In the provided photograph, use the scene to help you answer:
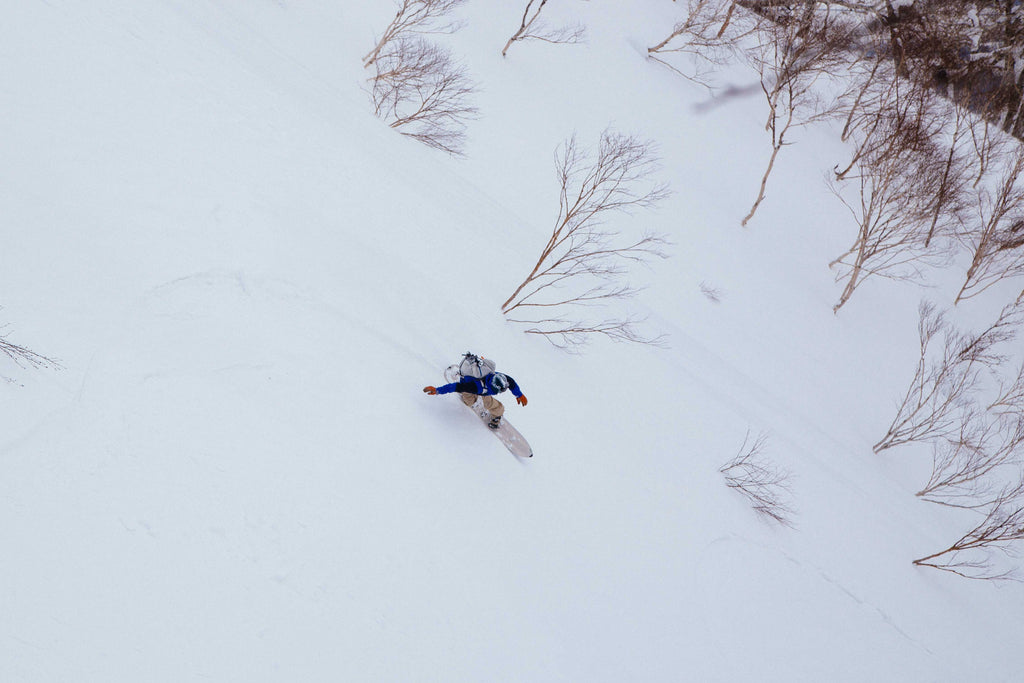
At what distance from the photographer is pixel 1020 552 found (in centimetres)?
1366

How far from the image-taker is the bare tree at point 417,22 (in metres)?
16.8

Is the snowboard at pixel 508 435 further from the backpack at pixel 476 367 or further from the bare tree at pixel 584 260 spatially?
the bare tree at pixel 584 260

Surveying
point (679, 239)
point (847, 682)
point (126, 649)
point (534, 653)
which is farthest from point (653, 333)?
point (126, 649)

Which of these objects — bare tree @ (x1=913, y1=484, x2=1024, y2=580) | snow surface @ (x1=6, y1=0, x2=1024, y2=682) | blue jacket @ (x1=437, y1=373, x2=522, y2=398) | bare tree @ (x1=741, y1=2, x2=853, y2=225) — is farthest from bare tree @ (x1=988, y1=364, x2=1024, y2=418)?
blue jacket @ (x1=437, y1=373, x2=522, y2=398)

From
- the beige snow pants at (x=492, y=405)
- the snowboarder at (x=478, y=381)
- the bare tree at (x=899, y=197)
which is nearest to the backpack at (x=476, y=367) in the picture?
the snowboarder at (x=478, y=381)

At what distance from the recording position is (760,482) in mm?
11289

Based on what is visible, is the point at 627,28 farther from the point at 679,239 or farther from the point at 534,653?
the point at 534,653

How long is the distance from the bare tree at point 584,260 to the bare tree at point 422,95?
3314 millimetres

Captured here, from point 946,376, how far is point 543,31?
17.7 metres

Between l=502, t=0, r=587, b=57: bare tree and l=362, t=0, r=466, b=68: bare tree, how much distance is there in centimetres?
250

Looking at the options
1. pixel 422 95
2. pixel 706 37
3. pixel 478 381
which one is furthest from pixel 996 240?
pixel 478 381

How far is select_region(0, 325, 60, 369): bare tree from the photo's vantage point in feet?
21.0

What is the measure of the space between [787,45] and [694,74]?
3.51 meters

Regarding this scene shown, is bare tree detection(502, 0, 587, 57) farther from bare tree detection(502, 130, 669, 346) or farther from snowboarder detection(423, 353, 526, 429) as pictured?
snowboarder detection(423, 353, 526, 429)
